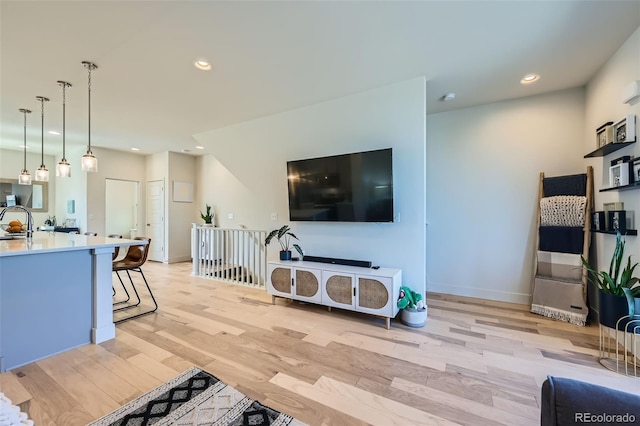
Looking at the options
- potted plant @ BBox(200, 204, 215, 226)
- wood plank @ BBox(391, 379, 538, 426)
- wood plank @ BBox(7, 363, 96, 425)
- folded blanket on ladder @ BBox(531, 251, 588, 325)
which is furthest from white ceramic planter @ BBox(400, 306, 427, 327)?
potted plant @ BBox(200, 204, 215, 226)

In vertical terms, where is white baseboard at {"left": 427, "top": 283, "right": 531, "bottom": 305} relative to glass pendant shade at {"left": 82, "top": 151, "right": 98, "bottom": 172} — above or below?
below

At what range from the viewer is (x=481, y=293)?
11.9ft

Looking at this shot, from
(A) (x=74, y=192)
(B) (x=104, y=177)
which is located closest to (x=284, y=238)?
(B) (x=104, y=177)

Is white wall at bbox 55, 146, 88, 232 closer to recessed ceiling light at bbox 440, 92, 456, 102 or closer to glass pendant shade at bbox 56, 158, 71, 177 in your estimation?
glass pendant shade at bbox 56, 158, 71, 177

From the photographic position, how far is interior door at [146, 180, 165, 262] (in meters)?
6.48

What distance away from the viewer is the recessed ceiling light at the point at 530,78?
2.85m

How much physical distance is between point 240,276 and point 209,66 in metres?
3.42

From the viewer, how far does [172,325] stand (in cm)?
284

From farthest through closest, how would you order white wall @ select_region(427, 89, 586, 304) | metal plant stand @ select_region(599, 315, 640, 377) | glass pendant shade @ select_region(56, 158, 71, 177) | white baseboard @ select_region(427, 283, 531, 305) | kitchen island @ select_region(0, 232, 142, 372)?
white baseboard @ select_region(427, 283, 531, 305) → white wall @ select_region(427, 89, 586, 304) → glass pendant shade @ select_region(56, 158, 71, 177) → kitchen island @ select_region(0, 232, 142, 372) → metal plant stand @ select_region(599, 315, 640, 377)

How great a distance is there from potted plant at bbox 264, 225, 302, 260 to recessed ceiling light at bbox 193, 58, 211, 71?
206 cm

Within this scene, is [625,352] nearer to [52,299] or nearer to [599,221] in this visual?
[599,221]

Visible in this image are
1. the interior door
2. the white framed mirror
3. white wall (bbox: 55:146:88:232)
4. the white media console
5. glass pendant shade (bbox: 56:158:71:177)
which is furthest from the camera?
the interior door

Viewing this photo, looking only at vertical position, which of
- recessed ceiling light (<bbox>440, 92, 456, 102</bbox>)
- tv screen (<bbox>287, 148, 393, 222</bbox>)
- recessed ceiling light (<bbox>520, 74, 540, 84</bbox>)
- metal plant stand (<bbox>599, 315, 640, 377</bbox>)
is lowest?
metal plant stand (<bbox>599, 315, 640, 377</bbox>)

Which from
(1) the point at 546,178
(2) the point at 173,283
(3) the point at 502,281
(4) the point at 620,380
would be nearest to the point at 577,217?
(1) the point at 546,178
